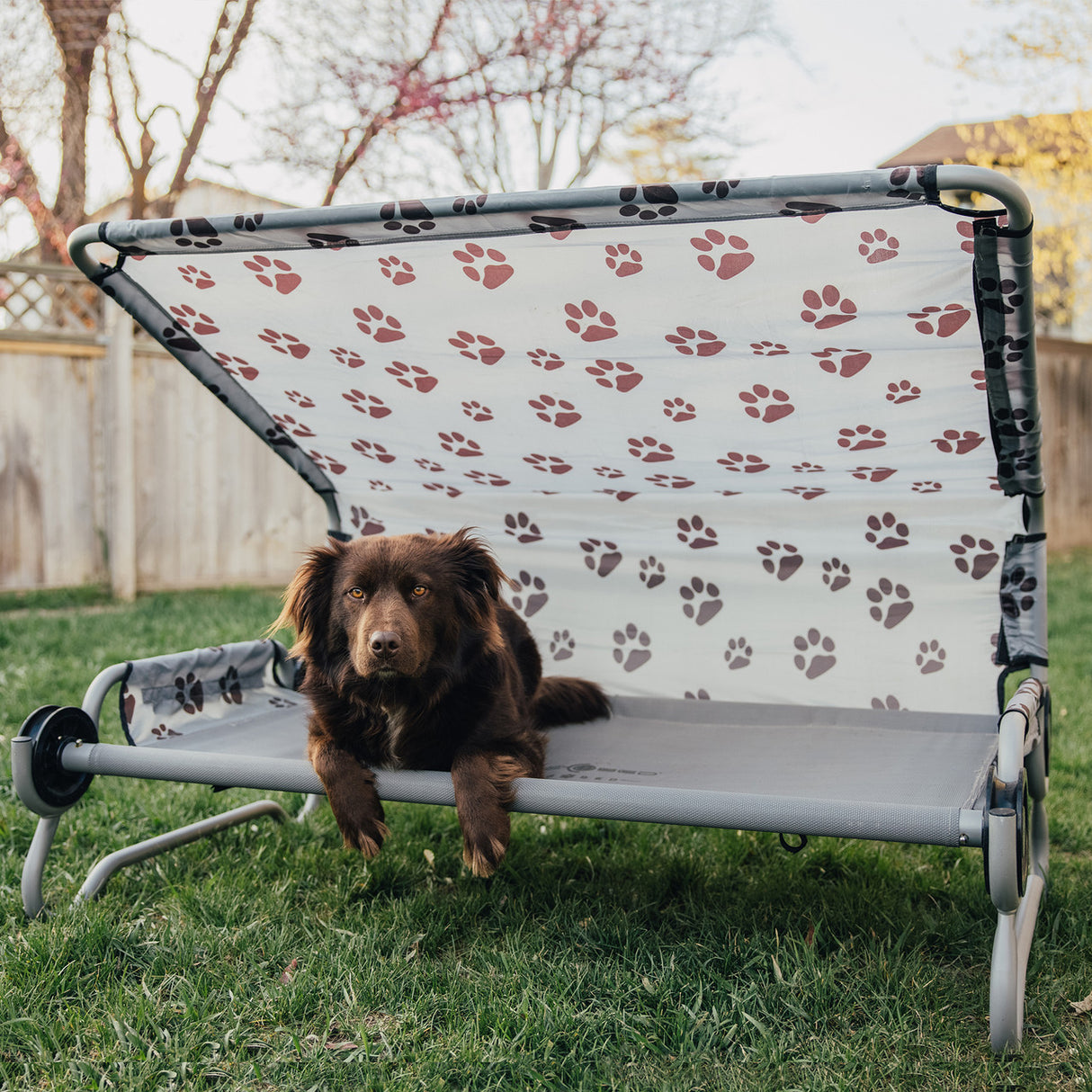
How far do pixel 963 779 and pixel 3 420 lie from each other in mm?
6282

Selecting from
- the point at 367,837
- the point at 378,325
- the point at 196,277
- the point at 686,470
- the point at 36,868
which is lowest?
the point at 36,868

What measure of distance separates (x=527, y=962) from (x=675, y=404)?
1365mm

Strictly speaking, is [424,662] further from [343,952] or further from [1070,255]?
[1070,255]

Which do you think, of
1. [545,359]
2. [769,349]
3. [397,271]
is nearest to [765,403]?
[769,349]

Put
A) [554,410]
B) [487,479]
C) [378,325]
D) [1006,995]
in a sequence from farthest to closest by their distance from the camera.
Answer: [487,479]
[554,410]
[378,325]
[1006,995]

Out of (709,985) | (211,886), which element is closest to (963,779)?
(709,985)

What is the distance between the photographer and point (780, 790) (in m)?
2.14

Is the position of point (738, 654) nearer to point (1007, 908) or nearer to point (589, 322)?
point (589, 322)

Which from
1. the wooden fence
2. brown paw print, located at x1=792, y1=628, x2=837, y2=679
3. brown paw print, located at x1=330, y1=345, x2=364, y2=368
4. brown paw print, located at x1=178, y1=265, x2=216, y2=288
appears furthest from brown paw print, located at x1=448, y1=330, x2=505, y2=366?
the wooden fence

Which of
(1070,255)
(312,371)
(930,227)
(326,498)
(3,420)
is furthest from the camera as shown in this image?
(1070,255)

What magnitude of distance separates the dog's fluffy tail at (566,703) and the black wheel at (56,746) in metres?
1.19

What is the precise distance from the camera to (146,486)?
6.94 m

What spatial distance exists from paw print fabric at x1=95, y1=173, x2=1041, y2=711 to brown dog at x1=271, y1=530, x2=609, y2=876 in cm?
52

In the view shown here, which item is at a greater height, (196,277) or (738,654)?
(196,277)
